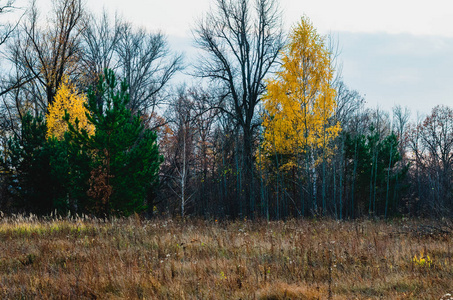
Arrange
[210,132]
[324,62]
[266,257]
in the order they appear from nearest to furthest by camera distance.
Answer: [266,257] < [324,62] < [210,132]

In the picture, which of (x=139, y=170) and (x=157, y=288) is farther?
(x=139, y=170)

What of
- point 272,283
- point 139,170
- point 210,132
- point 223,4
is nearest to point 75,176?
point 139,170

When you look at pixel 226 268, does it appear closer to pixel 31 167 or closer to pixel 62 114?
pixel 31 167

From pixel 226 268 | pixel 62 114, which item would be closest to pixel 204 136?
pixel 62 114

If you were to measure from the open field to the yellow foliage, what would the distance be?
8.11 metres

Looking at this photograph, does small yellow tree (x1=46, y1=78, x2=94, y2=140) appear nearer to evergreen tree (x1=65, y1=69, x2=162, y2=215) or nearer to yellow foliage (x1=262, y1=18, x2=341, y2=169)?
evergreen tree (x1=65, y1=69, x2=162, y2=215)

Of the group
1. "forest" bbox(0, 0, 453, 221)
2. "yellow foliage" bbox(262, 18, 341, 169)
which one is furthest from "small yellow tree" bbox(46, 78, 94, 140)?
"yellow foliage" bbox(262, 18, 341, 169)

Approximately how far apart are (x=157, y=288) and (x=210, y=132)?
89.4 ft

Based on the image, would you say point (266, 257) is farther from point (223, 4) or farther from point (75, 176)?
point (223, 4)

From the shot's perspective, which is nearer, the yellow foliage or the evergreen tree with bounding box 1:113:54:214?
the yellow foliage

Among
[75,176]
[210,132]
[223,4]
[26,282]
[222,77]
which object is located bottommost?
[26,282]

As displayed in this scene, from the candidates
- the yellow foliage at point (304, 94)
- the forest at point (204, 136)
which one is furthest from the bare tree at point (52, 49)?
the yellow foliage at point (304, 94)

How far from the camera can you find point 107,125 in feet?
47.8

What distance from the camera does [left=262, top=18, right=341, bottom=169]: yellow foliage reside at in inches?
620
